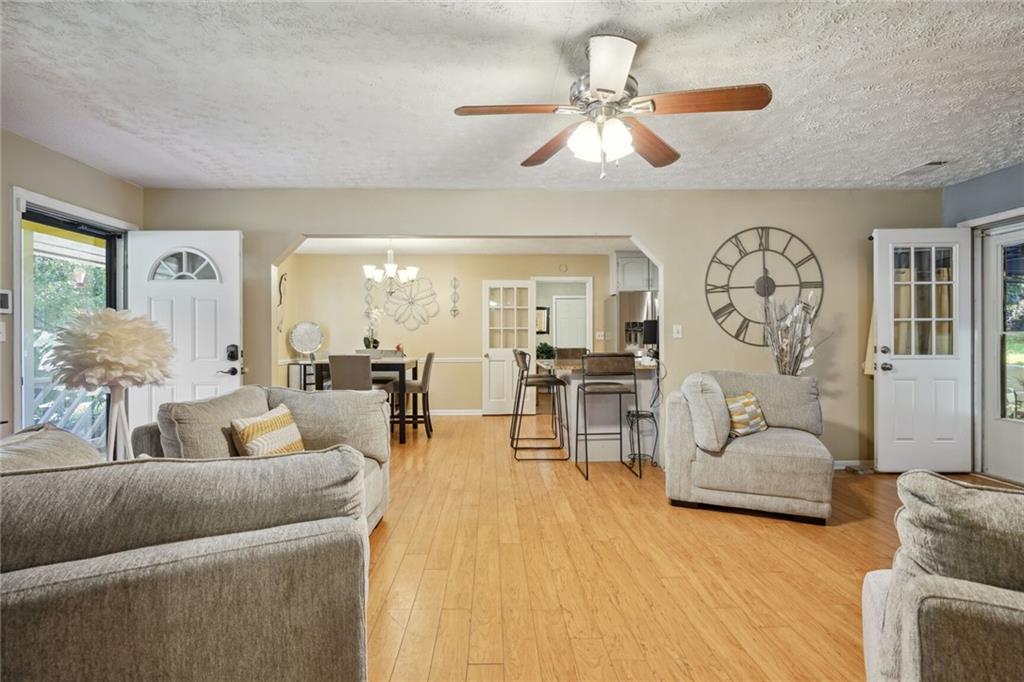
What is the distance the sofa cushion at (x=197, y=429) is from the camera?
7.32 ft

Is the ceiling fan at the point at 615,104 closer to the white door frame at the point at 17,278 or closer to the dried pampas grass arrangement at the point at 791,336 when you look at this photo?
the dried pampas grass arrangement at the point at 791,336

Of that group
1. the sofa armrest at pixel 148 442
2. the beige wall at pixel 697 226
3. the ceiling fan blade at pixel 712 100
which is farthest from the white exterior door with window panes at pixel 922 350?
the sofa armrest at pixel 148 442

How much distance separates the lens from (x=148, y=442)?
245cm

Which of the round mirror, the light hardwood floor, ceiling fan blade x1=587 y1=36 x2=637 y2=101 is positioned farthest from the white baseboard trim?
the round mirror

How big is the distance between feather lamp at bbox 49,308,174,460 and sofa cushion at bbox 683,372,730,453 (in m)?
2.94

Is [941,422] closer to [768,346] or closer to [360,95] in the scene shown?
[768,346]

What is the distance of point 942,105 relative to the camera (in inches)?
111

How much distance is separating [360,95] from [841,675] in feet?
10.5

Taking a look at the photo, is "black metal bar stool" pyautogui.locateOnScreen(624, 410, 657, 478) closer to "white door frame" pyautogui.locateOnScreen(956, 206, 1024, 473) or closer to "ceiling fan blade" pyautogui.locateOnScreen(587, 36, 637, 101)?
"white door frame" pyautogui.locateOnScreen(956, 206, 1024, 473)

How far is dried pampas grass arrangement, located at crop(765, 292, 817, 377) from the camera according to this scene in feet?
13.7

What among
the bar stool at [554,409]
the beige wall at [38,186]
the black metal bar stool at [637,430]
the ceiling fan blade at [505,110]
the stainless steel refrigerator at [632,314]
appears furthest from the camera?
the stainless steel refrigerator at [632,314]

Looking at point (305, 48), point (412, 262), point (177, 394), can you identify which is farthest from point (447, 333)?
point (305, 48)

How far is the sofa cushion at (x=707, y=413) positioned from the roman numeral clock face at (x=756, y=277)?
4.39 feet

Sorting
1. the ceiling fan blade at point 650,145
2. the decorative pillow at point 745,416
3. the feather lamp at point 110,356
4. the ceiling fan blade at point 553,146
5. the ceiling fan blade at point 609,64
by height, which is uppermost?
the ceiling fan blade at point 609,64
